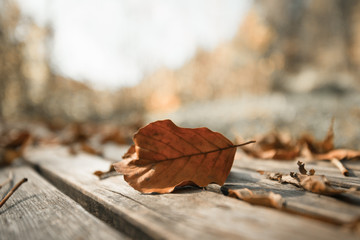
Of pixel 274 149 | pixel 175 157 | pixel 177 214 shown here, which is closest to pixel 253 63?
pixel 274 149

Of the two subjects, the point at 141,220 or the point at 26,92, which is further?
the point at 26,92

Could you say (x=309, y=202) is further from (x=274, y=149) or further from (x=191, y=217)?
(x=274, y=149)

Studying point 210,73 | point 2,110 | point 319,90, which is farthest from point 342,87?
point 2,110

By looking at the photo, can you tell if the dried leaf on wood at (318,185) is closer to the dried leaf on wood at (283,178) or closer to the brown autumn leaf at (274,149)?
the dried leaf on wood at (283,178)

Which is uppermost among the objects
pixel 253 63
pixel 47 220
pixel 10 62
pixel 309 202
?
pixel 253 63

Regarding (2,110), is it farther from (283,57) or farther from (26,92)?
(283,57)

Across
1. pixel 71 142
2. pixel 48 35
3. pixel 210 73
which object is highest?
pixel 210 73

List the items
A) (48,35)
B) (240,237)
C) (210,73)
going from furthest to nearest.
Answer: (210,73), (48,35), (240,237)
